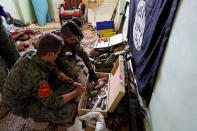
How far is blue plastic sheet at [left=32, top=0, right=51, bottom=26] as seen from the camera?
395 centimetres

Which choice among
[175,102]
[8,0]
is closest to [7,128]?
[175,102]

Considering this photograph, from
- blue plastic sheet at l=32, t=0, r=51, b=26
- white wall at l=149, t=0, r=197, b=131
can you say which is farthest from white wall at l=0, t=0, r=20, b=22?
white wall at l=149, t=0, r=197, b=131

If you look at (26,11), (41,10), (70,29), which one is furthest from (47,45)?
(26,11)

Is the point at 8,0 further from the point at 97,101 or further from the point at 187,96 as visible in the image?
the point at 187,96

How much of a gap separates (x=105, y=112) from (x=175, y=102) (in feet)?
2.35

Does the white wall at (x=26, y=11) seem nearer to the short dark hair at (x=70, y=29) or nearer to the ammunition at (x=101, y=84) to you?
the short dark hair at (x=70, y=29)

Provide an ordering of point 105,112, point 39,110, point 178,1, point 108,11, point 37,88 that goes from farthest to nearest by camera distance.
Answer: point 108,11 < point 105,112 < point 39,110 < point 37,88 < point 178,1

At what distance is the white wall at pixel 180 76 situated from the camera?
586mm

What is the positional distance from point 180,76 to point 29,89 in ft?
3.69

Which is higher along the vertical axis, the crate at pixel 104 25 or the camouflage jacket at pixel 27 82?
the crate at pixel 104 25

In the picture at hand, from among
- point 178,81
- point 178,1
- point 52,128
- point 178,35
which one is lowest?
point 52,128

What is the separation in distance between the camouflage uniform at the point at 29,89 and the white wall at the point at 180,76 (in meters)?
0.88

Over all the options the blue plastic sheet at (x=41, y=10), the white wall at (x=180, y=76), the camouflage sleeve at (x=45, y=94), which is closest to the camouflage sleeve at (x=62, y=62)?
the camouflage sleeve at (x=45, y=94)

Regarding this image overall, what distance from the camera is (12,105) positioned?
1.06 m
